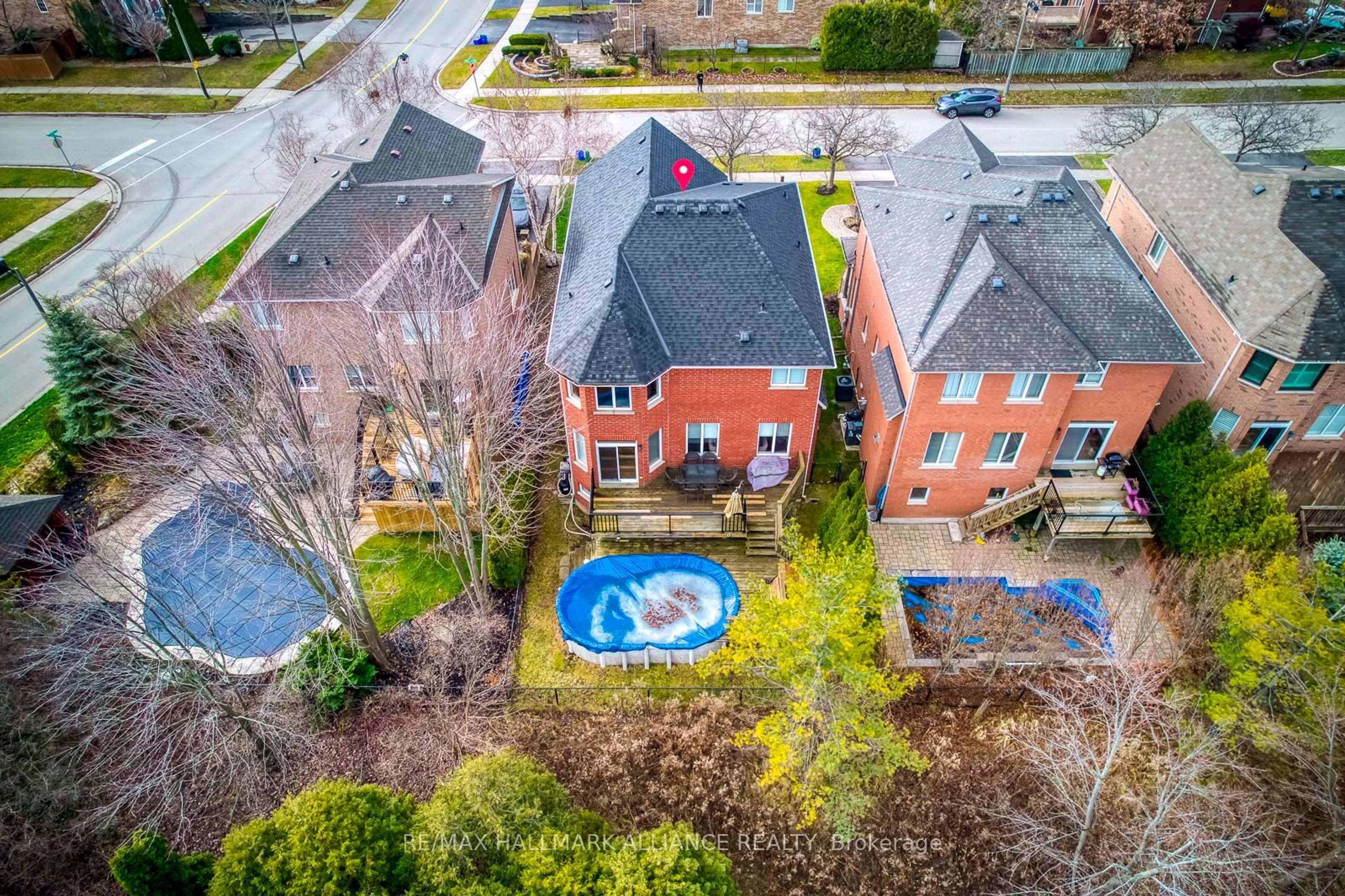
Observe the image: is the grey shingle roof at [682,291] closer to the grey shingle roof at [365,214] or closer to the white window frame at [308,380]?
the grey shingle roof at [365,214]

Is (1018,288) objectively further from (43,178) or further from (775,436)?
(43,178)

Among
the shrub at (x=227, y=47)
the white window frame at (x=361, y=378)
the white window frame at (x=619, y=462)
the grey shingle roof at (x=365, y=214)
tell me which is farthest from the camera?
the shrub at (x=227, y=47)

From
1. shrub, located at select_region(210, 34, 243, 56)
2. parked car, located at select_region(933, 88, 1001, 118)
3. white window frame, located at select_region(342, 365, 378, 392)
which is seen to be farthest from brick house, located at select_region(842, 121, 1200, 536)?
shrub, located at select_region(210, 34, 243, 56)

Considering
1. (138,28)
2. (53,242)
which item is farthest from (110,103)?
(53,242)

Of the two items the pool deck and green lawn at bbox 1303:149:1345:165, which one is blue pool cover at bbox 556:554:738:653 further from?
green lawn at bbox 1303:149:1345:165

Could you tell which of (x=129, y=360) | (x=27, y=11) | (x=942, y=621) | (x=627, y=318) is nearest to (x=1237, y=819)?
(x=942, y=621)

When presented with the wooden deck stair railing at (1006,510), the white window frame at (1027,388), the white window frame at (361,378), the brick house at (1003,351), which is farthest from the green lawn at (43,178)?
the wooden deck stair railing at (1006,510)
